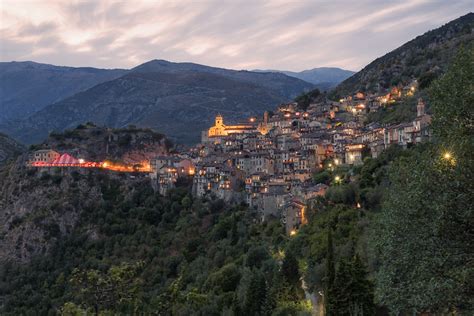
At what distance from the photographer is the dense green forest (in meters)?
15.9

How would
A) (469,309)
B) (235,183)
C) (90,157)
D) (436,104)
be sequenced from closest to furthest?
(469,309) < (436,104) < (235,183) < (90,157)

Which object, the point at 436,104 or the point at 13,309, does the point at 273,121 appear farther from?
the point at 436,104

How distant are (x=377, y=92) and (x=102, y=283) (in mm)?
64290

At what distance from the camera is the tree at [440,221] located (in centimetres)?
1541

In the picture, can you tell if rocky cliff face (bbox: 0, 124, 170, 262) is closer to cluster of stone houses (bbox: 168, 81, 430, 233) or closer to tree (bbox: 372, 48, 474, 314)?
cluster of stone houses (bbox: 168, 81, 430, 233)

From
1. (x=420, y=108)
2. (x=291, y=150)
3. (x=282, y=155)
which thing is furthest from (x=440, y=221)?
(x=282, y=155)

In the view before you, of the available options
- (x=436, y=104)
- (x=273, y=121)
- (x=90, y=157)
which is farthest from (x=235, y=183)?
(x=436, y=104)

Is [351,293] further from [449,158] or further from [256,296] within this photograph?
[449,158]

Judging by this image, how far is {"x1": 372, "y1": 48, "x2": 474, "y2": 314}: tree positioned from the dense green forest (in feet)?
0.12

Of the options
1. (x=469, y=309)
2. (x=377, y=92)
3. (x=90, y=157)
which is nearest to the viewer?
(x=469, y=309)

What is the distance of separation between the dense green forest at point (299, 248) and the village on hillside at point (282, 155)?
6.10 ft

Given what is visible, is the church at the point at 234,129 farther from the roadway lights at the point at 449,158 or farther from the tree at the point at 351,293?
the roadway lights at the point at 449,158

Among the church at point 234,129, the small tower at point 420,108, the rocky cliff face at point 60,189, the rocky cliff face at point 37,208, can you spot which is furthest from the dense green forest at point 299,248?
the church at point 234,129

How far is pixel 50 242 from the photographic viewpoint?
77.4 m
